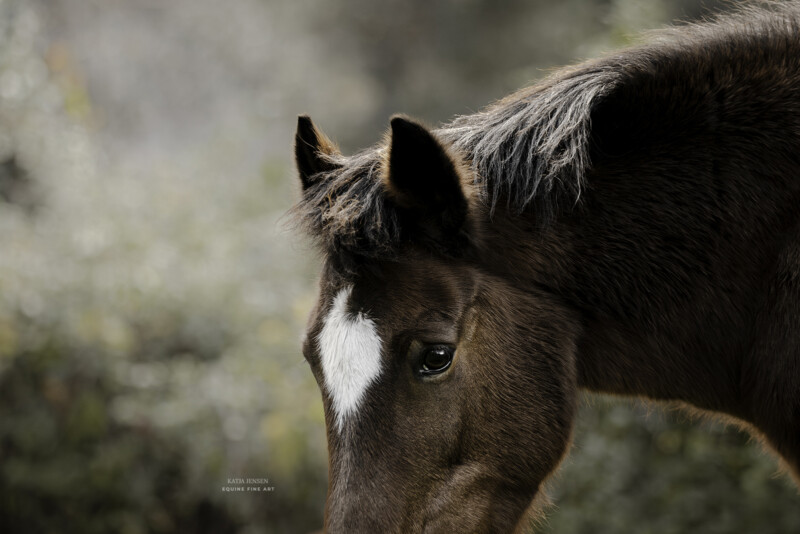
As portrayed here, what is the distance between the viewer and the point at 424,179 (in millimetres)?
1876

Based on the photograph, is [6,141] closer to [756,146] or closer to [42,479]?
[42,479]

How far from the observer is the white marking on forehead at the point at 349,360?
71.4 inches

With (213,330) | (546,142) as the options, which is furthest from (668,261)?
(213,330)

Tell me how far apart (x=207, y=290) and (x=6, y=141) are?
3235 millimetres

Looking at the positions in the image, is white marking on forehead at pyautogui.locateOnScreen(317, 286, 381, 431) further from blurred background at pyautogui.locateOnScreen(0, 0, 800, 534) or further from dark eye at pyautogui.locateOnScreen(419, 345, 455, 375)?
blurred background at pyautogui.locateOnScreen(0, 0, 800, 534)

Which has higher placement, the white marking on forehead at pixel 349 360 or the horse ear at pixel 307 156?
the horse ear at pixel 307 156

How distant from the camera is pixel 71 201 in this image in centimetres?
Answer: 768

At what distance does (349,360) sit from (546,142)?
820 millimetres

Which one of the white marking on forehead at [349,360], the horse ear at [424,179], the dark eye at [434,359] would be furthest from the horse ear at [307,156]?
the dark eye at [434,359]

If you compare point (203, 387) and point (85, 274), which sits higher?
point (85, 274)

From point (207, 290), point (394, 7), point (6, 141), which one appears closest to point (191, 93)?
point (394, 7)

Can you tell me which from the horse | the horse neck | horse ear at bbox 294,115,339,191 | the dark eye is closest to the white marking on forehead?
the horse

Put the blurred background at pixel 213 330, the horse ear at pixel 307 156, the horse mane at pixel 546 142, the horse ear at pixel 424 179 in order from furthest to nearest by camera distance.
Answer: the blurred background at pixel 213 330
the horse ear at pixel 307 156
the horse mane at pixel 546 142
the horse ear at pixel 424 179

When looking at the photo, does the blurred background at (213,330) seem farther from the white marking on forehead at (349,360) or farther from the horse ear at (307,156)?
the white marking on forehead at (349,360)
